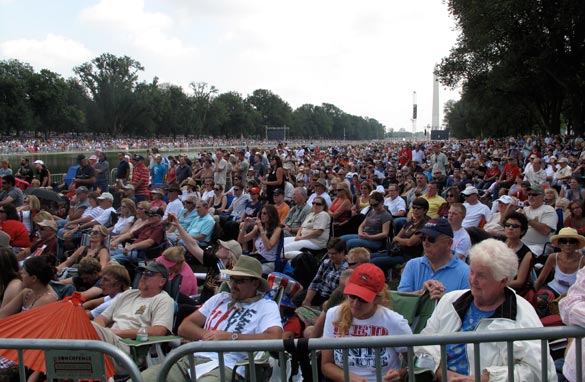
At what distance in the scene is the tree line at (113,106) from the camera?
75375 millimetres

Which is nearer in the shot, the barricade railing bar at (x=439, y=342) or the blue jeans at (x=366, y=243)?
the barricade railing bar at (x=439, y=342)

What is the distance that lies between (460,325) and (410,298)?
3.59 ft

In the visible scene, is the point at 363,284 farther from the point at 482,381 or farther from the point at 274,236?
the point at 274,236

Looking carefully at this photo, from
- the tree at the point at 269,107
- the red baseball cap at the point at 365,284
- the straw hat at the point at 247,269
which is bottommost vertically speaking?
the straw hat at the point at 247,269

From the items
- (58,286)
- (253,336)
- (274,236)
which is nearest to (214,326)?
(253,336)

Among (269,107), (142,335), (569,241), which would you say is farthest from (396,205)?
(269,107)

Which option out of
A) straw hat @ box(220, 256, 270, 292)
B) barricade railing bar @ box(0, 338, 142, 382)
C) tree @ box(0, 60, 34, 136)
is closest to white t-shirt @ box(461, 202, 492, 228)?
straw hat @ box(220, 256, 270, 292)

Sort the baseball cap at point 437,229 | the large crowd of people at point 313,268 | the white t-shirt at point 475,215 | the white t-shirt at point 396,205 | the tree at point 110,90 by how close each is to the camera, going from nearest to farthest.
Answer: the large crowd of people at point 313,268 → the baseball cap at point 437,229 → the white t-shirt at point 475,215 → the white t-shirt at point 396,205 → the tree at point 110,90

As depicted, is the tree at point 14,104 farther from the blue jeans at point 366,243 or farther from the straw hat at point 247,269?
the straw hat at point 247,269

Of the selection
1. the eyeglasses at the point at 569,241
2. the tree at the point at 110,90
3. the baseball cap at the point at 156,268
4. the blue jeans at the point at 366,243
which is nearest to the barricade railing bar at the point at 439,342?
the baseball cap at the point at 156,268

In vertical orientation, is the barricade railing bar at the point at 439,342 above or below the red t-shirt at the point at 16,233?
above

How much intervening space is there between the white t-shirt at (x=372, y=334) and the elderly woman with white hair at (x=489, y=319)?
268mm

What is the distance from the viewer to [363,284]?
10.6ft

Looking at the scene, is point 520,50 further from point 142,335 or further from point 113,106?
Answer: point 113,106
